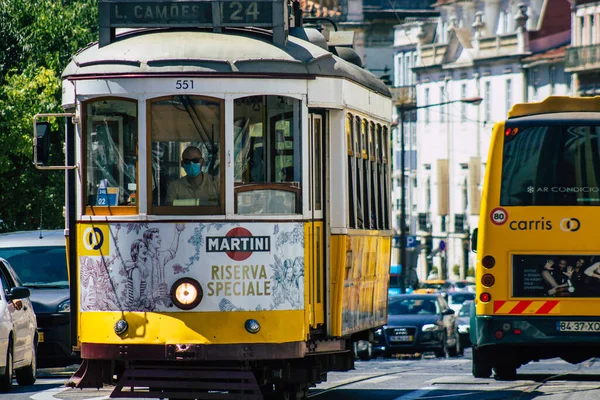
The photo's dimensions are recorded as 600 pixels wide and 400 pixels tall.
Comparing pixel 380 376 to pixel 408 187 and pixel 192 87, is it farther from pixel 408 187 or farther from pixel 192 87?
pixel 408 187

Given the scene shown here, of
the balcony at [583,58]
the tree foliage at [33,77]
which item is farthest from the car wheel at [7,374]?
the balcony at [583,58]

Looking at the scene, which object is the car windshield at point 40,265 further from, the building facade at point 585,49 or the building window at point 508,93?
the building window at point 508,93

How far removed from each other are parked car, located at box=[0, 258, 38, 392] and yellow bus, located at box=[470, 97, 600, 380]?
496 cm

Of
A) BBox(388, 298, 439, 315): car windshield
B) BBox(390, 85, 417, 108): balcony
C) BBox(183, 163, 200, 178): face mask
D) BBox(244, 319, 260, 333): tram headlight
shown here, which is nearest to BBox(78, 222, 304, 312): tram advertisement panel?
BBox(244, 319, 260, 333): tram headlight

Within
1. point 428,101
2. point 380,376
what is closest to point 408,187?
point 428,101

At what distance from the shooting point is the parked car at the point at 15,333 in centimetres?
2062

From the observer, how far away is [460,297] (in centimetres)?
5619

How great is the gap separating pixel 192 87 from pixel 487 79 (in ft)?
290

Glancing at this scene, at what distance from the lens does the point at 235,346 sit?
15.5 meters

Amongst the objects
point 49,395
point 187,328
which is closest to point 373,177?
point 187,328

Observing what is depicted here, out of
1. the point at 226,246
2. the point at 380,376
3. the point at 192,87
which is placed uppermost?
the point at 192,87

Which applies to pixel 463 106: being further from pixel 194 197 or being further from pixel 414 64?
pixel 194 197

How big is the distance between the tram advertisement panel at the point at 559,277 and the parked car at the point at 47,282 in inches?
248

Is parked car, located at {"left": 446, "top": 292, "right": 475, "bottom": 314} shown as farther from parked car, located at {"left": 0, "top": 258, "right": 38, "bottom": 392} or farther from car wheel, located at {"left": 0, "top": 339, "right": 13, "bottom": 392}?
car wheel, located at {"left": 0, "top": 339, "right": 13, "bottom": 392}
